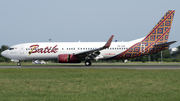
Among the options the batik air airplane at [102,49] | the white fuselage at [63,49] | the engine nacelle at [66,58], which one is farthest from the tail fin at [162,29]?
the engine nacelle at [66,58]

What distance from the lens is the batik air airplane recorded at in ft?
103

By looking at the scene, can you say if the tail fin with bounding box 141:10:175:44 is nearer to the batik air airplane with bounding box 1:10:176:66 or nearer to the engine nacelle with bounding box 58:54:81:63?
the batik air airplane with bounding box 1:10:176:66

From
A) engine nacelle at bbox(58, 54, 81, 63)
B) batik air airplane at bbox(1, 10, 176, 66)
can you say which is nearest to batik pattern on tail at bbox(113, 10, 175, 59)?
batik air airplane at bbox(1, 10, 176, 66)

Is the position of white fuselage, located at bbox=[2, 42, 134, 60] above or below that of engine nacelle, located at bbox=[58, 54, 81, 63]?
above

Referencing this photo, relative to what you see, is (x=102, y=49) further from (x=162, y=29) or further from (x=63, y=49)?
(x=162, y=29)

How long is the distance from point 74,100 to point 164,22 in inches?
1099

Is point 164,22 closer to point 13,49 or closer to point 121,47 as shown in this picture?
point 121,47

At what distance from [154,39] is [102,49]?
8244mm

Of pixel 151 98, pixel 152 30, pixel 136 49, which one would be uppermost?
pixel 152 30

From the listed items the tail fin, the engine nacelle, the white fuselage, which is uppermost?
the tail fin

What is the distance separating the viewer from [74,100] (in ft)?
25.1

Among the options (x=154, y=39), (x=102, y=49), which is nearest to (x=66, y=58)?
(x=102, y=49)

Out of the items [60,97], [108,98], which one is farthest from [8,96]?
[108,98]

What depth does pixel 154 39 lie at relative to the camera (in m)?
32.2
